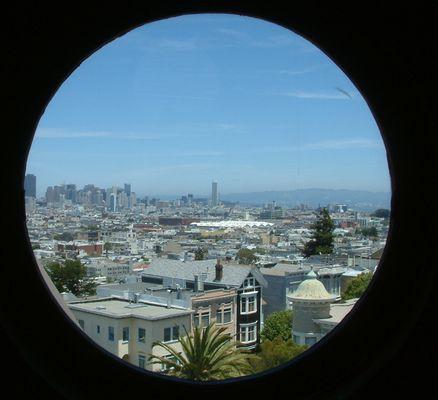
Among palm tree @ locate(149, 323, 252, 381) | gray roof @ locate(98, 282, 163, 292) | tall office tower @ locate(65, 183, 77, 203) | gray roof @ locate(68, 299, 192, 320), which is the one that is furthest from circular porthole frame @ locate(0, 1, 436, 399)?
gray roof @ locate(98, 282, 163, 292)

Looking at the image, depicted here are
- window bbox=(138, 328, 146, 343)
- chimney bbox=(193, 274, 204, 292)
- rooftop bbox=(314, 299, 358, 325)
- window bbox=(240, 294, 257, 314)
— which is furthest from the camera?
chimney bbox=(193, 274, 204, 292)

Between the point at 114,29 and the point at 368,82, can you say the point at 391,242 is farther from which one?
the point at 114,29

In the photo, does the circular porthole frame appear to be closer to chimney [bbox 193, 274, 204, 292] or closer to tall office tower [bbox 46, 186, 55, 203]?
tall office tower [bbox 46, 186, 55, 203]

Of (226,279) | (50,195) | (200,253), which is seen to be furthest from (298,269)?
(50,195)

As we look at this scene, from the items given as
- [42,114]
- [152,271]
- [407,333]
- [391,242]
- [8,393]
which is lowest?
[152,271]

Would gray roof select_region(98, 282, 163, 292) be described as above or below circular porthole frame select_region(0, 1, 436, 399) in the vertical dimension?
below

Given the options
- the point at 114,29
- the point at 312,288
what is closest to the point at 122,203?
the point at 312,288
